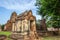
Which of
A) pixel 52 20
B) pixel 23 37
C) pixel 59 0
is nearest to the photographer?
pixel 23 37

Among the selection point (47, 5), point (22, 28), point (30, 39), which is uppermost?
point (47, 5)

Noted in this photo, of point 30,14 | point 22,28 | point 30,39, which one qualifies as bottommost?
point 30,39

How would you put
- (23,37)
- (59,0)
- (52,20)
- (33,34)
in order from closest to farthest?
1. (23,37)
2. (33,34)
3. (59,0)
4. (52,20)

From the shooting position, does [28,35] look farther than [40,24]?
No

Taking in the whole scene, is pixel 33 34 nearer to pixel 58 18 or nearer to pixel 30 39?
pixel 30 39

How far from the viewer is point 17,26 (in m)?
19.8

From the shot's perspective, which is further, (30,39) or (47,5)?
(47,5)

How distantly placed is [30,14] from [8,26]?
8914 mm

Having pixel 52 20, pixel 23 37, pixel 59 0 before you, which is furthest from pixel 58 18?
pixel 23 37

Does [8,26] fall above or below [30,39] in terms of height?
above

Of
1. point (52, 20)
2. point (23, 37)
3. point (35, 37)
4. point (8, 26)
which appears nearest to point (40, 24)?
point (52, 20)

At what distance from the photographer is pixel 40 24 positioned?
93.7 feet

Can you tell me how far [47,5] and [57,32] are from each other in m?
4.81

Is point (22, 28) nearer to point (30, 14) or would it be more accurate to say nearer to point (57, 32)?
point (30, 14)
